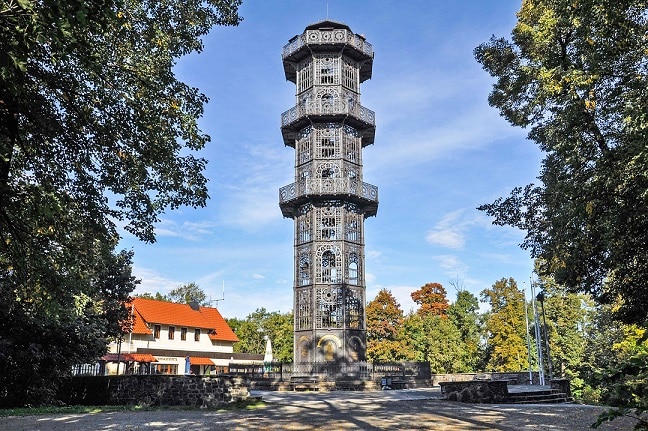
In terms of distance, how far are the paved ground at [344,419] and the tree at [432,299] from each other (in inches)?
1350

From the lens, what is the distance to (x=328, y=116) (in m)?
30.7

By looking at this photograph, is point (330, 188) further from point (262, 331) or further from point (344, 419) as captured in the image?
point (262, 331)

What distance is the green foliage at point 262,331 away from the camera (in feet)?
176

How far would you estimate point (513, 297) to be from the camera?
49688 millimetres

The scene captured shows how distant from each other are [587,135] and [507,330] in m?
36.0

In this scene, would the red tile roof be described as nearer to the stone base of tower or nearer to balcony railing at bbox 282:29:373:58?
the stone base of tower

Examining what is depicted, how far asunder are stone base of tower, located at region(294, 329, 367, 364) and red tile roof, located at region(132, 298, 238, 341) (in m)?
16.2

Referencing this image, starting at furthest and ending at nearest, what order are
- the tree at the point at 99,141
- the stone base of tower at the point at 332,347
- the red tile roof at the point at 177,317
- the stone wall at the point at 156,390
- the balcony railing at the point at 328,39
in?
the red tile roof at the point at 177,317 < the balcony railing at the point at 328,39 < the stone base of tower at the point at 332,347 < the stone wall at the point at 156,390 < the tree at the point at 99,141

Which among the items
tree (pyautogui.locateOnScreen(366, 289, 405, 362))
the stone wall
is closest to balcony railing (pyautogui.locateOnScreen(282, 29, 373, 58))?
tree (pyautogui.locateOnScreen(366, 289, 405, 362))

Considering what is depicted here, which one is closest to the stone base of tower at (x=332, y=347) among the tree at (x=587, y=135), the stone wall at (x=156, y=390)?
the stone wall at (x=156, y=390)

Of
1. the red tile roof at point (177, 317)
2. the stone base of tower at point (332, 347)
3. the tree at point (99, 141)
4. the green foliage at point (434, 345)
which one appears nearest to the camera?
the tree at point (99, 141)

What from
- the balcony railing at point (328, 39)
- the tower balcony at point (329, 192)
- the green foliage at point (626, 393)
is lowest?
the green foliage at point (626, 393)

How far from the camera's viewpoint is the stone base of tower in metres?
28.2

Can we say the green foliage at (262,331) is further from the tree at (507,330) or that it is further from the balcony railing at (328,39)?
the balcony railing at (328,39)
